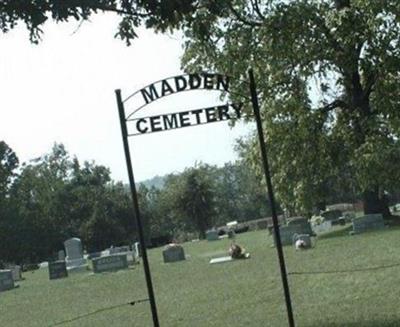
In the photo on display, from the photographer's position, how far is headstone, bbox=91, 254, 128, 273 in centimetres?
3000

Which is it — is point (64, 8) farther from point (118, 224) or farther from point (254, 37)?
point (118, 224)

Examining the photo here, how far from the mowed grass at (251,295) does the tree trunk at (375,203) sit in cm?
822

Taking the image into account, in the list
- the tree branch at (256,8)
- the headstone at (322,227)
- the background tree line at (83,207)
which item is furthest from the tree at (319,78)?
the background tree line at (83,207)

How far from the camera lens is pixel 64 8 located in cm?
781

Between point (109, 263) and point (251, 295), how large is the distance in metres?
17.2

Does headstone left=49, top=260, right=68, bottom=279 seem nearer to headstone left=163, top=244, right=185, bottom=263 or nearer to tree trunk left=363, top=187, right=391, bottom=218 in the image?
headstone left=163, top=244, right=185, bottom=263

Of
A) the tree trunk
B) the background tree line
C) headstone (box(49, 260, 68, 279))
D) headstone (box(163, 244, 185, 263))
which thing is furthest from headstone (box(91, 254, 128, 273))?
the background tree line

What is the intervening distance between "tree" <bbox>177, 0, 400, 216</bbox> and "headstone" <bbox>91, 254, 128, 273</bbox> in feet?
22.9

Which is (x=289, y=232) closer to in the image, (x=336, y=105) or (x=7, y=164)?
(x=336, y=105)

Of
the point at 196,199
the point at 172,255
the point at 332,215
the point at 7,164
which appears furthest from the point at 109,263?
the point at 7,164

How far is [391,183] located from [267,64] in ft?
22.8

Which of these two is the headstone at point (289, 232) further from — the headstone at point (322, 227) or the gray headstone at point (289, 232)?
the headstone at point (322, 227)

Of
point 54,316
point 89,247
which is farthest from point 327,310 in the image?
point 89,247

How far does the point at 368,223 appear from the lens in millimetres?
28922
